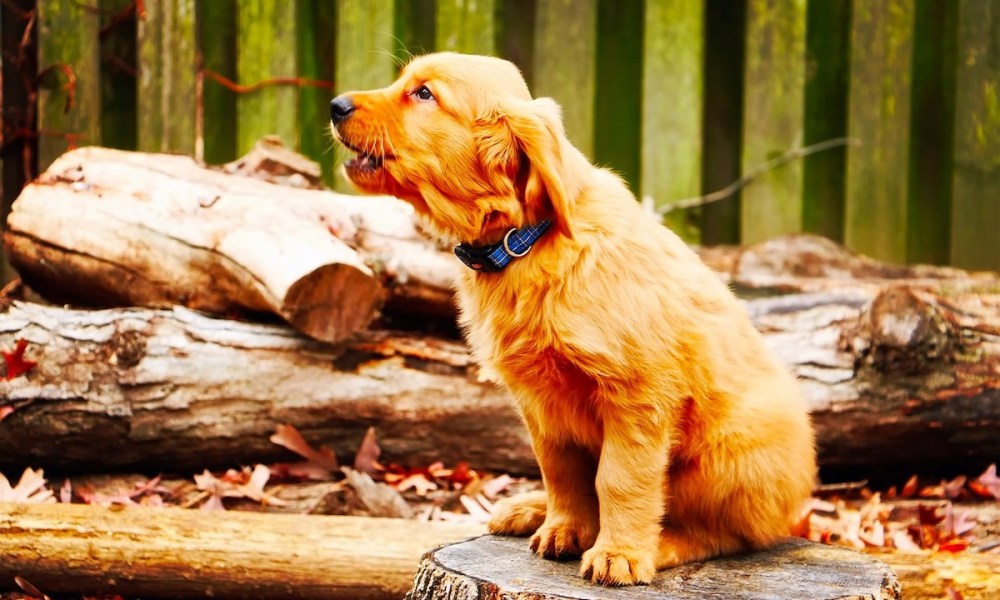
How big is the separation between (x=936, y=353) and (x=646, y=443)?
7.65 ft

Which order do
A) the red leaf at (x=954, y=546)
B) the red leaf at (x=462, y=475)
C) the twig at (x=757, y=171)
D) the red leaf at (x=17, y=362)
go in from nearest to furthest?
the red leaf at (x=954, y=546)
the red leaf at (x=17, y=362)
the red leaf at (x=462, y=475)
the twig at (x=757, y=171)

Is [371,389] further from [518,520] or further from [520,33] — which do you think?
[520,33]

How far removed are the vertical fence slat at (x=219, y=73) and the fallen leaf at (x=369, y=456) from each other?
2.51 metres

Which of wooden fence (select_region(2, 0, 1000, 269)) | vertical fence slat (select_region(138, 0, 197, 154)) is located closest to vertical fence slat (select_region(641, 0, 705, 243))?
wooden fence (select_region(2, 0, 1000, 269))

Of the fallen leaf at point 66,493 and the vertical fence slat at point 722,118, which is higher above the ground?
the vertical fence slat at point 722,118

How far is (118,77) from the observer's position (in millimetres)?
6309

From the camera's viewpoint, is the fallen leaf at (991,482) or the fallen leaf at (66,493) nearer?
the fallen leaf at (66,493)

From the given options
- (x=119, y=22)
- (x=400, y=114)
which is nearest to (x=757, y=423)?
(x=400, y=114)

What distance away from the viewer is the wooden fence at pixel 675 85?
5.86 meters

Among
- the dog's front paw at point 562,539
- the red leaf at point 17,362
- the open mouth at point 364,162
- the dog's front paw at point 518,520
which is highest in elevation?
the open mouth at point 364,162

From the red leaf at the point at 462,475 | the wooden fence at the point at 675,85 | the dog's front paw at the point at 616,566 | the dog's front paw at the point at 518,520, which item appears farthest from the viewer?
the wooden fence at the point at 675,85

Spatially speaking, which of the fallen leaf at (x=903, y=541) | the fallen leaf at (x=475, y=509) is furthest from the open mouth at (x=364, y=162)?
the fallen leaf at (x=903, y=541)

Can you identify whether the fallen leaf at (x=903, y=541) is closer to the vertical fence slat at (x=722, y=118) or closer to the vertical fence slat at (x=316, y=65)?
the vertical fence slat at (x=722, y=118)

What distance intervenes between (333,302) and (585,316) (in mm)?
2002
